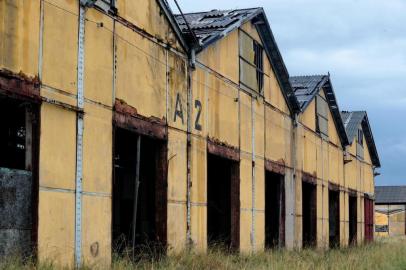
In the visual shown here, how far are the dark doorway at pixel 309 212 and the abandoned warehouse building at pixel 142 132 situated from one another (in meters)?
1.76

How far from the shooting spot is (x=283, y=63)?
21.5 m

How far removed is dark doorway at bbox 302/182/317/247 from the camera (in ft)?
84.0

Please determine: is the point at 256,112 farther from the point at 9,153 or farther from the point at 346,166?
the point at 346,166

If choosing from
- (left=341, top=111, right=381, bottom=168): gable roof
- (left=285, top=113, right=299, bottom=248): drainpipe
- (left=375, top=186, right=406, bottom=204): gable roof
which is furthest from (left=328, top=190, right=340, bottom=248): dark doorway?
(left=375, top=186, right=406, bottom=204): gable roof

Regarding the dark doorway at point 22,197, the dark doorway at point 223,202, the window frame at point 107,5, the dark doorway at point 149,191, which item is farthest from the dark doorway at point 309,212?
the dark doorway at point 22,197

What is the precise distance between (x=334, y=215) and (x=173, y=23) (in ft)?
61.1

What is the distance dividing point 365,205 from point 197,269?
25847 millimetres

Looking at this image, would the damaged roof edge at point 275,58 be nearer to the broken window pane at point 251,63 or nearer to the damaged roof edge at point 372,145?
the broken window pane at point 251,63

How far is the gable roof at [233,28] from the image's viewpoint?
15984mm

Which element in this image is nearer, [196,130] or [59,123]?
[59,123]

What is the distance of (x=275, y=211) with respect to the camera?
21.4 meters

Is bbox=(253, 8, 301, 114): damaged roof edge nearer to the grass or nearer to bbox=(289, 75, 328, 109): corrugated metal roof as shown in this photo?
bbox=(289, 75, 328, 109): corrugated metal roof

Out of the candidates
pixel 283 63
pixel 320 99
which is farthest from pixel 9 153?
pixel 320 99

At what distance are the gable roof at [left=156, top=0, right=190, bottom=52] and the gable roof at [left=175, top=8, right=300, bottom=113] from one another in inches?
7.9
